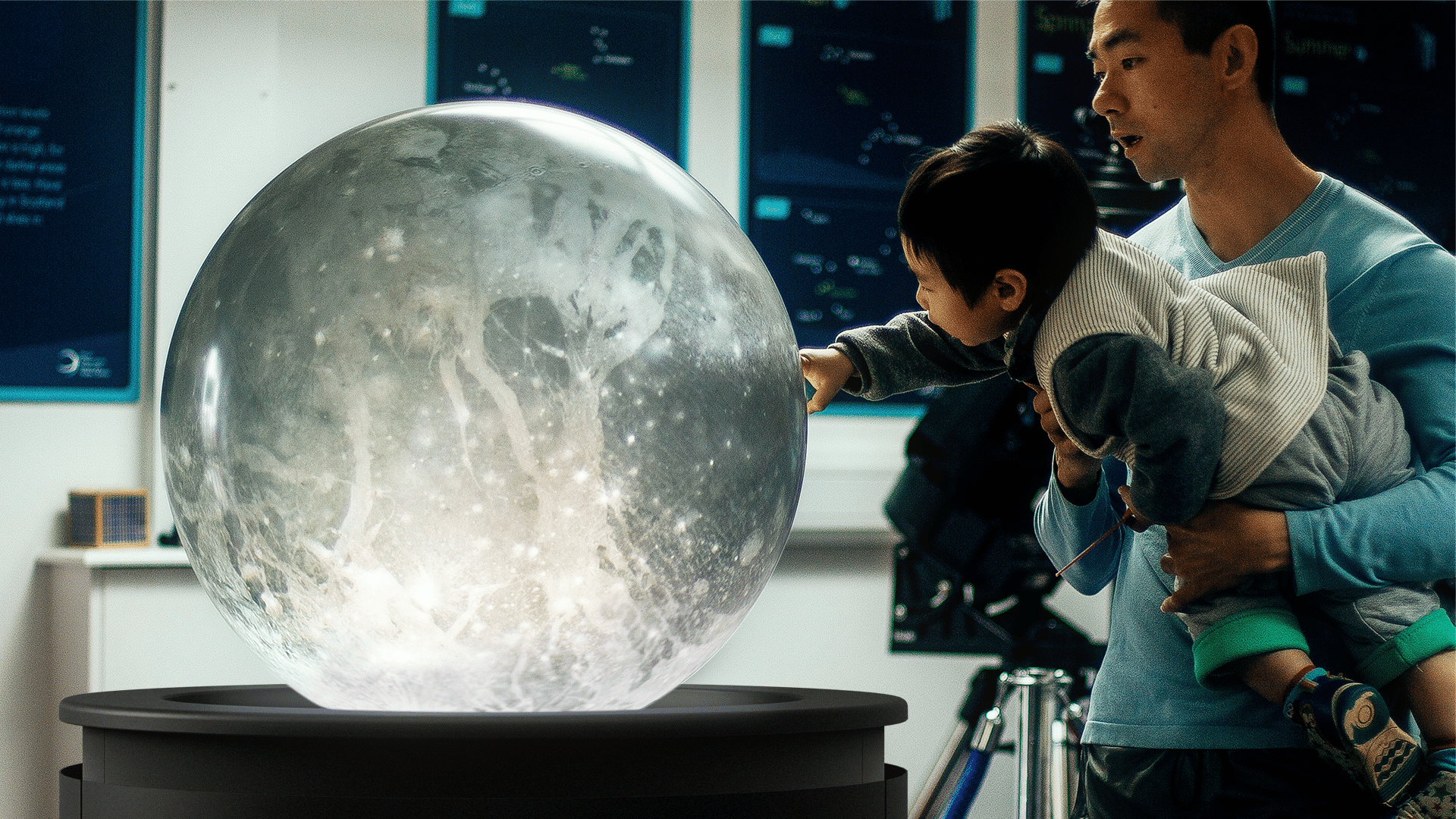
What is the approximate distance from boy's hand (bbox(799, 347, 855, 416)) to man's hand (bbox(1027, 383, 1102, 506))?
165mm

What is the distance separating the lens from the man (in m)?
1.00

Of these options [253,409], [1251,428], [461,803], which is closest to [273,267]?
[253,409]

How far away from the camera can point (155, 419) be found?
8.87 ft

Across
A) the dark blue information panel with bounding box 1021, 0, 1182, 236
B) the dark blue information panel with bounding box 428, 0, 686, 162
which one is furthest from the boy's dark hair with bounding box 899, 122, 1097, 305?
the dark blue information panel with bounding box 1021, 0, 1182, 236

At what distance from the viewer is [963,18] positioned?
3250 millimetres

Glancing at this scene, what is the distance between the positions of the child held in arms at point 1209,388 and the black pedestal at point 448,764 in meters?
0.34

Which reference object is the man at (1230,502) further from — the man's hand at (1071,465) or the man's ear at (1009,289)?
the man's ear at (1009,289)

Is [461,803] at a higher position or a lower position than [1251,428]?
lower

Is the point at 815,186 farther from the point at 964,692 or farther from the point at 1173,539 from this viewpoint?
the point at 1173,539

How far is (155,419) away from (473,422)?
219 centimetres

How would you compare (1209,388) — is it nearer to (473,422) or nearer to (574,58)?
(473,422)

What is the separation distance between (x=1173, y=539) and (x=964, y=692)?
2.28 m

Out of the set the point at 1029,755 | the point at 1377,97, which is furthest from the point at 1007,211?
the point at 1377,97

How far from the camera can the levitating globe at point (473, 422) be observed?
796mm
